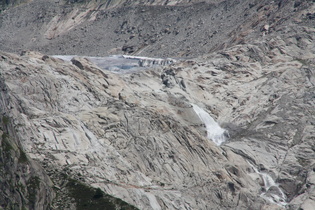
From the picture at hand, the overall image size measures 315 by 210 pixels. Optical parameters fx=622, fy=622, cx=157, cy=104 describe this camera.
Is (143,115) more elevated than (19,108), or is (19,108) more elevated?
(19,108)

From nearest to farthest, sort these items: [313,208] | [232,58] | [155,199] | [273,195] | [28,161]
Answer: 1. [28,161]
2. [155,199]
3. [313,208]
4. [273,195]
5. [232,58]

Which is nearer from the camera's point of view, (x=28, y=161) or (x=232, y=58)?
(x=28, y=161)

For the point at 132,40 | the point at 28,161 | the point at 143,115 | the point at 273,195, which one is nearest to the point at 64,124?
the point at 143,115

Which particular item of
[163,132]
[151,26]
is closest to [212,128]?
[163,132]

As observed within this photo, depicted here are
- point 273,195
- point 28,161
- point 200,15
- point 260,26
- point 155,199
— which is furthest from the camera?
point 200,15

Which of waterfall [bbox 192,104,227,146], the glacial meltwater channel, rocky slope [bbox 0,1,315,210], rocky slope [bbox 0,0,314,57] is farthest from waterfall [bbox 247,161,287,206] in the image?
the glacial meltwater channel

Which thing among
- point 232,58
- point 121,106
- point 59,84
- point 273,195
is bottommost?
point 273,195

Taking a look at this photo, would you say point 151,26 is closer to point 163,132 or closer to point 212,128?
point 212,128

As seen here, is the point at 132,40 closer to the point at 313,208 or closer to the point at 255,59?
the point at 255,59
